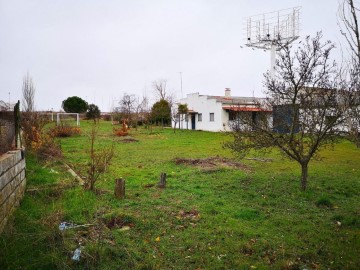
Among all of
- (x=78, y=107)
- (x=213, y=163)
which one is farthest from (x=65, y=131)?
(x=78, y=107)

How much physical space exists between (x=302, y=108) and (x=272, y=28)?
956 inches

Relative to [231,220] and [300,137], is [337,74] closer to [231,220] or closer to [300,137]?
[300,137]

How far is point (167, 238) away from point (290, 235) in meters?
2.21

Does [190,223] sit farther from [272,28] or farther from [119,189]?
[272,28]

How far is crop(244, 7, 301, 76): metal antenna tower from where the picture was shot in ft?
93.4

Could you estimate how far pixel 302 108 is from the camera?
27.0 ft

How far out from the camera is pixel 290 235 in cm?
544

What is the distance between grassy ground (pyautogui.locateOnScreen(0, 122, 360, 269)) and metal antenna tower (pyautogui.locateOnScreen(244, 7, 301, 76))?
70.1ft

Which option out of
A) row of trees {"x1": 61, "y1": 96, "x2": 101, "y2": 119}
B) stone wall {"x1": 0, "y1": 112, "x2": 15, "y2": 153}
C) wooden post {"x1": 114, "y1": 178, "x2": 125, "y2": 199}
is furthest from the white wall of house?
stone wall {"x1": 0, "y1": 112, "x2": 15, "y2": 153}

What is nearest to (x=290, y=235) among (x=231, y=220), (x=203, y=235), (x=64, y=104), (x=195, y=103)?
(x=231, y=220)

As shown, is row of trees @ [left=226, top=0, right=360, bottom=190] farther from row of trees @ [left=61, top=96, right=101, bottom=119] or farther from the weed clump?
row of trees @ [left=61, top=96, right=101, bottom=119]

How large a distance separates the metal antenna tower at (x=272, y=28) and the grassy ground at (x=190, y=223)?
21.4 meters

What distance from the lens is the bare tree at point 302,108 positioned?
789 centimetres

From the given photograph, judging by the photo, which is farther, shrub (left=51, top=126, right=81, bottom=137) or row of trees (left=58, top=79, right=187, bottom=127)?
row of trees (left=58, top=79, right=187, bottom=127)
